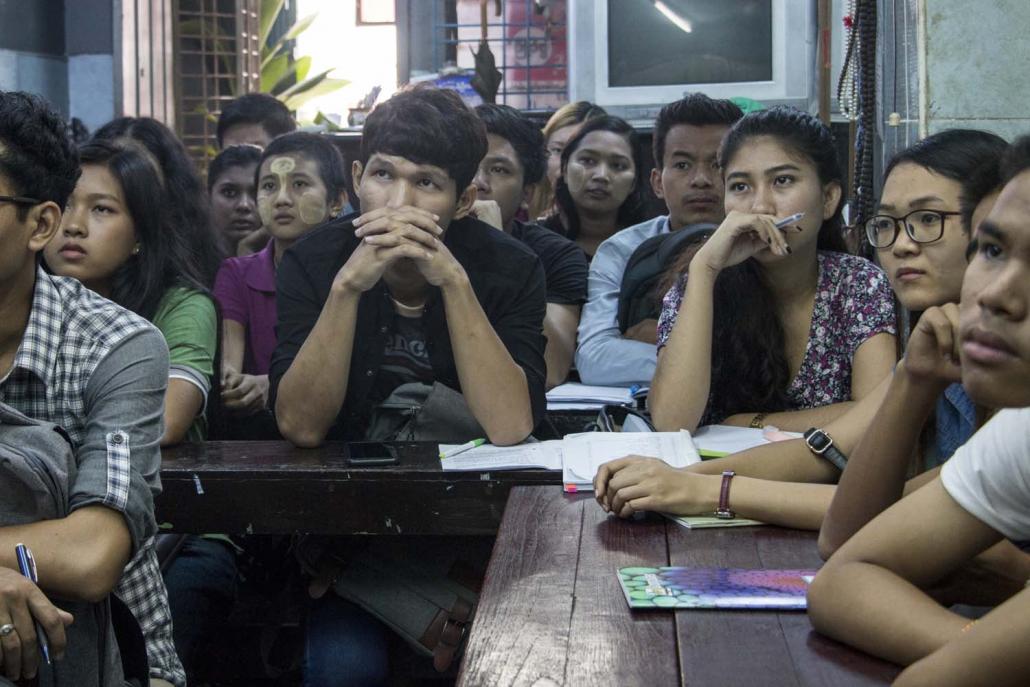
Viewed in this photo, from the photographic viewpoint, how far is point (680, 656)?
1588 mm

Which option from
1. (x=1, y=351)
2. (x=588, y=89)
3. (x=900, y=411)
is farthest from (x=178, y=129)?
(x=900, y=411)

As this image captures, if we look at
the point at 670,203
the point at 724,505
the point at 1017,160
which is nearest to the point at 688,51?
the point at 670,203

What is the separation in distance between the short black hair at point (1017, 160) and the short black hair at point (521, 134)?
130 inches

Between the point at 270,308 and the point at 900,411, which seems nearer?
the point at 900,411

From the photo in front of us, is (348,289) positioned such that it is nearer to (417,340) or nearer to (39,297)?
(417,340)

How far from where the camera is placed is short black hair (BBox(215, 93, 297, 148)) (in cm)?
596

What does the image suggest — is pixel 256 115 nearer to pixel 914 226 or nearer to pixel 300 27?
pixel 914 226

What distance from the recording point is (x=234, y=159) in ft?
16.7

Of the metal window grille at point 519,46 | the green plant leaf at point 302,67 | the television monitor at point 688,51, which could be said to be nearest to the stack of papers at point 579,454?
the television monitor at point 688,51

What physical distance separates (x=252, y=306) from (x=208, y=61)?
23.9 ft

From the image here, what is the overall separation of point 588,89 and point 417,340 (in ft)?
12.9

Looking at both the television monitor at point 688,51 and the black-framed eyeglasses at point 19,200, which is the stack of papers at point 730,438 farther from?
the television monitor at point 688,51

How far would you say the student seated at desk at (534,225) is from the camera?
4.36m

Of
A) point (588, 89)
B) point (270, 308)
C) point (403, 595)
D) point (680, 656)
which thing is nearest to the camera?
point (680, 656)
